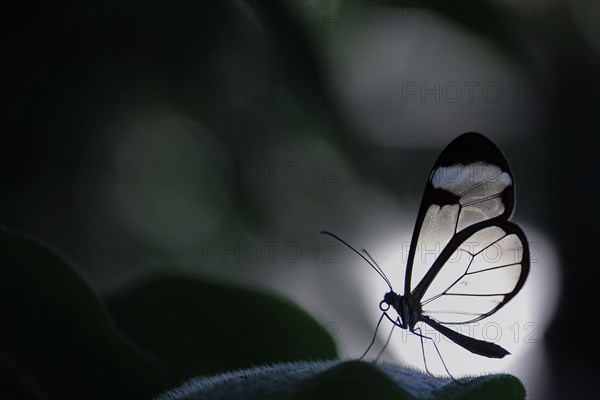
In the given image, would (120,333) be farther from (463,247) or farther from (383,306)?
(463,247)

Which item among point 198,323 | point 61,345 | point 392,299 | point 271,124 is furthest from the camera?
point 271,124

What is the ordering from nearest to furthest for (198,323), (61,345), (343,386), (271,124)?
(343,386)
(61,345)
(198,323)
(271,124)

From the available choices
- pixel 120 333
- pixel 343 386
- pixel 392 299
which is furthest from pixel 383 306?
pixel 343 386

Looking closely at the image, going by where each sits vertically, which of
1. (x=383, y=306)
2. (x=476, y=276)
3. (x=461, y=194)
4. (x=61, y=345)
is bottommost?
(x=61, y=345)

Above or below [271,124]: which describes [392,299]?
below

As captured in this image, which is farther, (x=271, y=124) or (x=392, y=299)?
(x=271, y=124)

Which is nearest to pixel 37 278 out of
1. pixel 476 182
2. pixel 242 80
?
pixel 476 182

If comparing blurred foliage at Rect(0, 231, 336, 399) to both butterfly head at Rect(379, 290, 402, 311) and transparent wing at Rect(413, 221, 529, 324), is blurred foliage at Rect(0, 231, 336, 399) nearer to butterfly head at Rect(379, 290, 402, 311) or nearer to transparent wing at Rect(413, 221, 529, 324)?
butterfly head at Rect(379, 290, 402, 311)

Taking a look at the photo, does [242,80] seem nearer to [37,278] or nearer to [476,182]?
[476,182]
